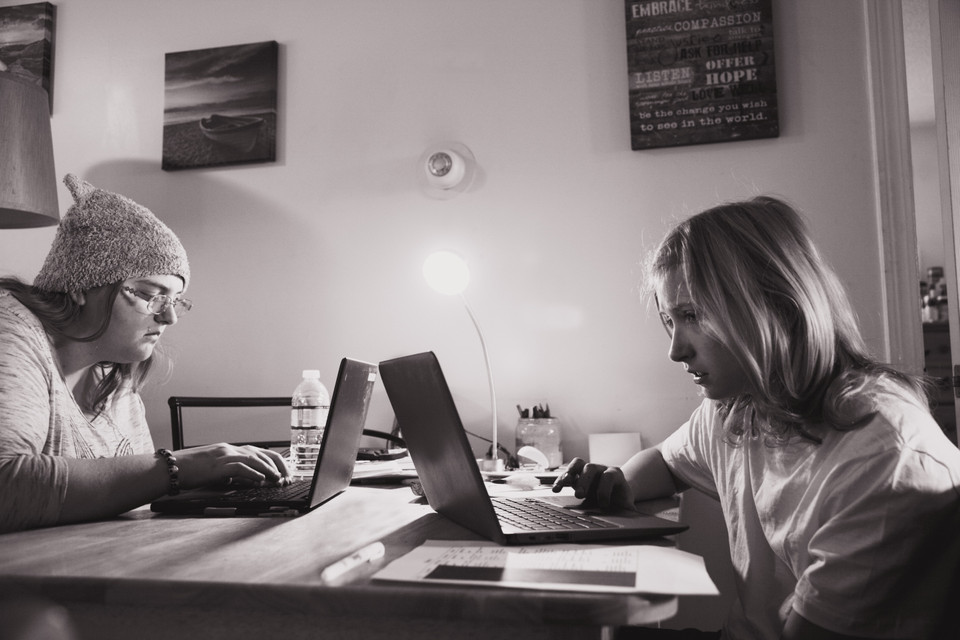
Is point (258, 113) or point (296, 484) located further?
point (258, 113)

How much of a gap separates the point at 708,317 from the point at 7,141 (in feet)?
6.60

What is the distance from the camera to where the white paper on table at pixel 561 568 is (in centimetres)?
63

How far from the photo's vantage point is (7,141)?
2076 mm

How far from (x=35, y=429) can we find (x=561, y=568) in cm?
89

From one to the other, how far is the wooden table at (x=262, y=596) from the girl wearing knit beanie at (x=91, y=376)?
4.9 inches

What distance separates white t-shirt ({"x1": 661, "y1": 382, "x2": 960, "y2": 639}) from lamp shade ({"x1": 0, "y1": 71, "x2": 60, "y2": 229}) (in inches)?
83.1

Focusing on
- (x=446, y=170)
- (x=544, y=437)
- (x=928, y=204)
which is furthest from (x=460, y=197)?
(x=928, y=204)

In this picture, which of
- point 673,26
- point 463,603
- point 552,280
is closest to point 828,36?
point 673,26

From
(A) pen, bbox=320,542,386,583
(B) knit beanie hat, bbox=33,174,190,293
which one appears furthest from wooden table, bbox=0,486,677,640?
(B) knit beanie hat, bbox=33,174,190,293

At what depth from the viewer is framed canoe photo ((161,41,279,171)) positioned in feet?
8.50

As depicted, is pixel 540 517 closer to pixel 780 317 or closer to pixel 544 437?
pixel 780 317

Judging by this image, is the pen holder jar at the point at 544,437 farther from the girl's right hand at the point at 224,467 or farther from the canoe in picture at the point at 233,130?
the canoe in picture at the point at 233,130

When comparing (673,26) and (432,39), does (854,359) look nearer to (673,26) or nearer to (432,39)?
(673,26)

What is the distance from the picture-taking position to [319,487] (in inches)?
44.9
